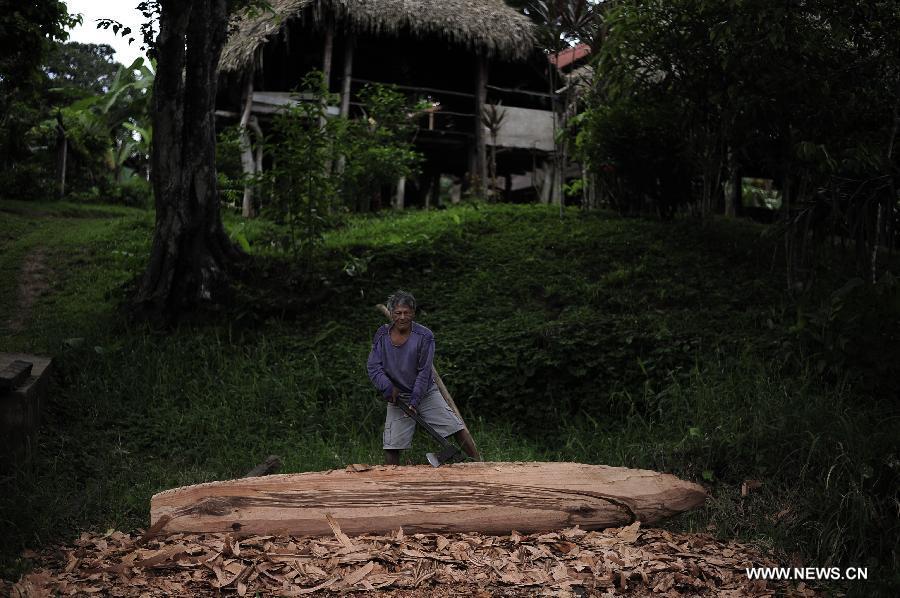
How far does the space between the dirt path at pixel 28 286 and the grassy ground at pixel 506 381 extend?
14 cm

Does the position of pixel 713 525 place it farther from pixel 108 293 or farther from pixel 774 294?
pixel 108 293

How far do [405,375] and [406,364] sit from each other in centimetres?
7

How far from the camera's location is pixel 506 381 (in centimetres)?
711

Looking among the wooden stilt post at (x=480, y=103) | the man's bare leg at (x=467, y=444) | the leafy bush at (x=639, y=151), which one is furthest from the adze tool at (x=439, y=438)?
the wooden stilt post at (x=480, y=103)

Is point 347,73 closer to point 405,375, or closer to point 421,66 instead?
point 421,66

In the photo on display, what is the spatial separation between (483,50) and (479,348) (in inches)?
395

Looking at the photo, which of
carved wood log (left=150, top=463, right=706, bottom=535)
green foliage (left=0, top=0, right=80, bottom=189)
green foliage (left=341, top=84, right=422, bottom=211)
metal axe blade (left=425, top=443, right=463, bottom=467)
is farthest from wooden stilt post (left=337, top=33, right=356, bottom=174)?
carved wood log (left=150, top=463, right=706, bottom=535)

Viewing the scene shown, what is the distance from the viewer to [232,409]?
683 cm

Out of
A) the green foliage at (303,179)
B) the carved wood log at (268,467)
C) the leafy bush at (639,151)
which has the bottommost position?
the carved wood log at (268,467)

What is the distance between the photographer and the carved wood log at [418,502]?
428cm

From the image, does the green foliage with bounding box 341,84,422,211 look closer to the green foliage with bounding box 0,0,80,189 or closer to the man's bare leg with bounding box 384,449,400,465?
the green foliage with bounding box 0,0,80,189

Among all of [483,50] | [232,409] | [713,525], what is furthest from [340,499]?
[483,50]

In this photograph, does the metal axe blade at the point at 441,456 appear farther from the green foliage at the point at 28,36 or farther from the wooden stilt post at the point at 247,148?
the wooden stilt post at the point at 247,148

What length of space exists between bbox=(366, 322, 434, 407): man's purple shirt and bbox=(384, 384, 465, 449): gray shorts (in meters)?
0.12
